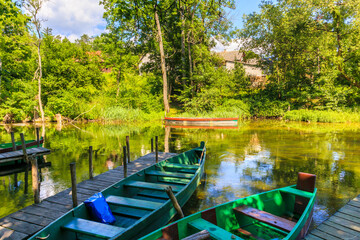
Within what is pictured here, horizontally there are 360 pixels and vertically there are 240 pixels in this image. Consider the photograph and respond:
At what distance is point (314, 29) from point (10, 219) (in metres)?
31.8

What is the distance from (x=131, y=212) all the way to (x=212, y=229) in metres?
2.23

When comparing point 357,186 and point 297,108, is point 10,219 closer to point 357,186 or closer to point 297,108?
point 357,186

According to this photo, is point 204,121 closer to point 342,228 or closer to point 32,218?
point 342,228

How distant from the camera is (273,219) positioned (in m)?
4.21

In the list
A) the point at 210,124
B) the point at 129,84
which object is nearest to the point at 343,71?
the point at 210,124

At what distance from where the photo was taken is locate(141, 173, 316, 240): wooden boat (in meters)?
3.56

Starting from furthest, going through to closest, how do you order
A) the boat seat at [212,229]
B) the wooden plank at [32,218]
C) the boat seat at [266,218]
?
the wooden plank at [32,218]
the boat seat at [266,218]
the boat seat at [212,229]

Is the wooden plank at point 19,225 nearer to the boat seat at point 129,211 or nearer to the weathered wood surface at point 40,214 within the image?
the weathered wood surface at point 40,214

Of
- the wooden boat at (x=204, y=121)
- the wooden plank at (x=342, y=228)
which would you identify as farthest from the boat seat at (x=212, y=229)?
the wooden boat at (x=204, y=121)

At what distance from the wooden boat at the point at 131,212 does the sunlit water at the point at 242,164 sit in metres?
1.05

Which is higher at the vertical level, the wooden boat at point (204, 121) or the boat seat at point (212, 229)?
the wooden boat at point (204, 121)

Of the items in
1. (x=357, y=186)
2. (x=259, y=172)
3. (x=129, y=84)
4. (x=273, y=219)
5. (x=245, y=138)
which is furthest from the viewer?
(x=129, y=84)

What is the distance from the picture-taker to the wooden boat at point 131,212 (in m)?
3.83

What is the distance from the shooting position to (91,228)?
3.94m
